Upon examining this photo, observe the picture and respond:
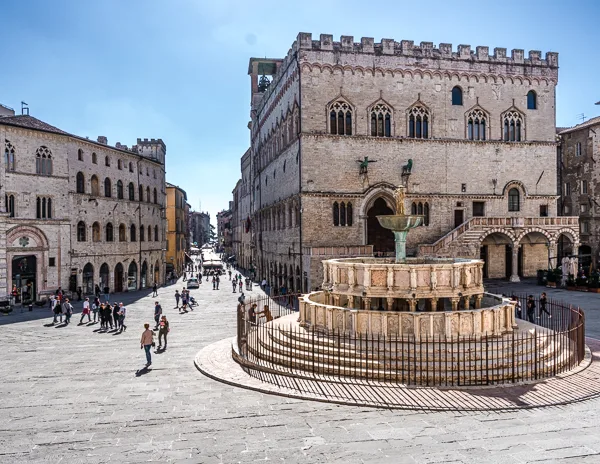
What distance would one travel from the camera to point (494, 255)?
3819cm

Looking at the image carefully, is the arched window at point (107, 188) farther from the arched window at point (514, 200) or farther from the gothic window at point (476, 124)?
the arched window at point (514, 200)

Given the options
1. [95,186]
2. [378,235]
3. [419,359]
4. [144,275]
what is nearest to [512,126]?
[378,235]

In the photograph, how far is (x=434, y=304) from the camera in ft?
49.0

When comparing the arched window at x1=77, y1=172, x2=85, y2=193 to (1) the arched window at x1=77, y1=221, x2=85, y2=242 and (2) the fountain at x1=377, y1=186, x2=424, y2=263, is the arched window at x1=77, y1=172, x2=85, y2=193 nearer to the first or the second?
(1) the arched window at x1=77, y1=221, x2=85, y2=242

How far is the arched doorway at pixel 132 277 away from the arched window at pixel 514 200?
1256 inches

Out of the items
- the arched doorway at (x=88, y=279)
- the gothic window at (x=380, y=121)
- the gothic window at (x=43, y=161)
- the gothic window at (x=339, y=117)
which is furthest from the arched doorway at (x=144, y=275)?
the gothic window at (x=380, y=121)

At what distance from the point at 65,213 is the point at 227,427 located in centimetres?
3006

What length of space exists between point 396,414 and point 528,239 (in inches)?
1274

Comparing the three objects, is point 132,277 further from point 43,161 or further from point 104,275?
point 43,161

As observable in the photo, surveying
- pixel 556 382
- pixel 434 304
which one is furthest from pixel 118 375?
pixel 556 382

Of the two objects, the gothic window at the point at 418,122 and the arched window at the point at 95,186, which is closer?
the gothic window at the point at 418,122

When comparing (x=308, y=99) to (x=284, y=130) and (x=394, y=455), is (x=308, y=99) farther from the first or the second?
(x=394, y=455)

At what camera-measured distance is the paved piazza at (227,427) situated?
8.71m

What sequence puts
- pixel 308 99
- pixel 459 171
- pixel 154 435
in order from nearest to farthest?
1. pixel 154 435
2. pixel 308 99
3. pixel 459 171
